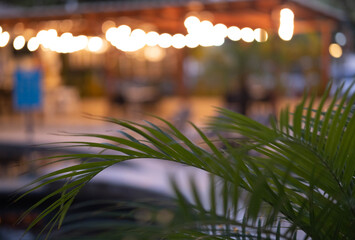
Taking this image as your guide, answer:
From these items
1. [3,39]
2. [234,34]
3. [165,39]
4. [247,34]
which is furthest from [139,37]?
[3,39]

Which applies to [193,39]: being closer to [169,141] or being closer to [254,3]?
[254,3]

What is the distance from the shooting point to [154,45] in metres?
16.1

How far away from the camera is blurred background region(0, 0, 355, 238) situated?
36.2 ft

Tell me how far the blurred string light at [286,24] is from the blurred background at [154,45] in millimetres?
18

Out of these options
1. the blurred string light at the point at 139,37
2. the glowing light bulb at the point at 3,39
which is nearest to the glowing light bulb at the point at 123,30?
the blurred string light at the point at 139,37

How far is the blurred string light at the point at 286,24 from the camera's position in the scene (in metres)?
10.7

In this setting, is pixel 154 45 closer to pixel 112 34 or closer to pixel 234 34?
pixel 112 34

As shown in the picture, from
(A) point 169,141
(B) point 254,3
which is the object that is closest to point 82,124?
(B) point 254,3

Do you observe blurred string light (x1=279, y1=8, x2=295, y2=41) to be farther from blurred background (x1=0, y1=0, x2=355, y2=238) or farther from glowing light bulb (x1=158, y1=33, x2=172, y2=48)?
glowing light bulb (x1=158, y1=33, x2=172, y2=48)

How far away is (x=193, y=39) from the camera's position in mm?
13031

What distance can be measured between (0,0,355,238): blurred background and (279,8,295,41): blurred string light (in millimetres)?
18

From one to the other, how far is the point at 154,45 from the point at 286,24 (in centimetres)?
589

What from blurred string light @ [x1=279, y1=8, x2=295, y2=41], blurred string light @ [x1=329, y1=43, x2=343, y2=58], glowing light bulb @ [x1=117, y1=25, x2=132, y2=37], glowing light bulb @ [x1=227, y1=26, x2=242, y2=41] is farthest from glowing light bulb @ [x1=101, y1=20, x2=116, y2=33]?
blurred string light @ [x1=329, y1=43, x2=343, y2=58]

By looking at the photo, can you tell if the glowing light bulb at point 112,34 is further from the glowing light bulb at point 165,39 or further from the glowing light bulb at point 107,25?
Answer: the glowing light bulb at point 165,39
